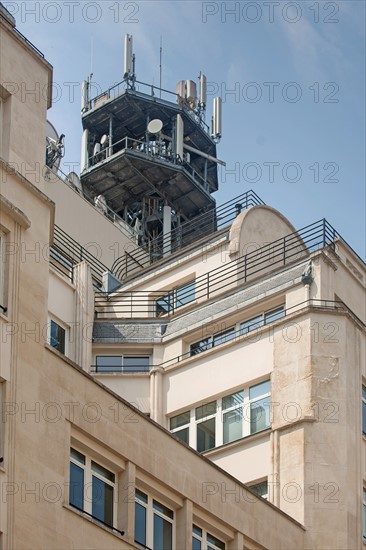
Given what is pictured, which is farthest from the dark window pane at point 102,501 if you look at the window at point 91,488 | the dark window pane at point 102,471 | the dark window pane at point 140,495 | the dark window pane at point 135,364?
the dark window pane at point 135,364

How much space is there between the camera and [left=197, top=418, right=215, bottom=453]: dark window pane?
151ft

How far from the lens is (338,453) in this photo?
142 ft

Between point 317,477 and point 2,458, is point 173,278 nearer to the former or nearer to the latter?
point 317,477

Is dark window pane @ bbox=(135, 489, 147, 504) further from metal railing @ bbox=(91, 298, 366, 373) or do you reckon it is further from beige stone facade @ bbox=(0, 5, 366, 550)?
metal railing @ bbox=(91, 298, 366, 373)

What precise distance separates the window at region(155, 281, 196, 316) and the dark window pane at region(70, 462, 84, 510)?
2076cm

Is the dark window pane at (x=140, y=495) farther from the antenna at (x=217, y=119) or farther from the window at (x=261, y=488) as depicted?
the antenna at (x=217, y=119)

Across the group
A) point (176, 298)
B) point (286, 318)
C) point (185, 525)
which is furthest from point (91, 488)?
point (176, 298)

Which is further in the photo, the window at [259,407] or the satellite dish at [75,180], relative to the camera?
the satellite dish at [75,180]

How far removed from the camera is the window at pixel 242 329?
4812 cm

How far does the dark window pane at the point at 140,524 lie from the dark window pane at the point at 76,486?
88.5 inches

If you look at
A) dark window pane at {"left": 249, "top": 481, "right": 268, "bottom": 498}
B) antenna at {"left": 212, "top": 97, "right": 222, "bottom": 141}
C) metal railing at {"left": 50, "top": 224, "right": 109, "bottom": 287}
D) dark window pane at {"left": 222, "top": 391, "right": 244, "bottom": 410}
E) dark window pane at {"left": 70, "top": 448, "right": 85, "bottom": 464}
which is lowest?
dark window pane at {"left": 70, "top": 448, "right": 85, "bottom": 464}

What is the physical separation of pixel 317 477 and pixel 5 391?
1391 centimetres

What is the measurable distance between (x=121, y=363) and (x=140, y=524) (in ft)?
56.8

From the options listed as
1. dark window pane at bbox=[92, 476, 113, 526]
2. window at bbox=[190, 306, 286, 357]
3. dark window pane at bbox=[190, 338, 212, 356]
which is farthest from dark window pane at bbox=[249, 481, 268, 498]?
dark window pane at bbox=[92, 476, 113, 526]
